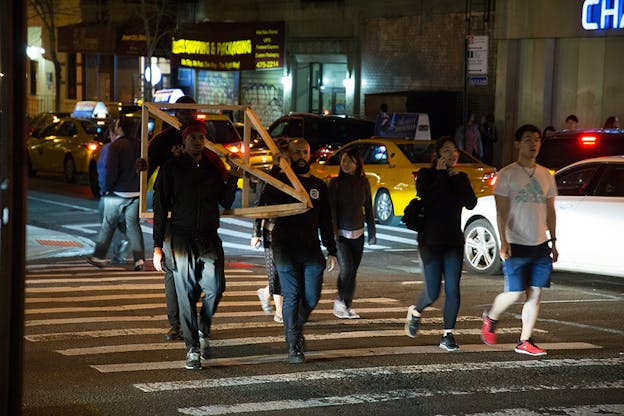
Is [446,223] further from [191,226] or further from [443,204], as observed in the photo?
[191,226]

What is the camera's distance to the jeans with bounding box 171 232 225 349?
859 cm

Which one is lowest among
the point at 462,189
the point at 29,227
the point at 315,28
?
the point at 29,227

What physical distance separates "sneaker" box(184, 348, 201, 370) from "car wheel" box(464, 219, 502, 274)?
6.53m

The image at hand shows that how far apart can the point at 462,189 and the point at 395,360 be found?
5.00 ft

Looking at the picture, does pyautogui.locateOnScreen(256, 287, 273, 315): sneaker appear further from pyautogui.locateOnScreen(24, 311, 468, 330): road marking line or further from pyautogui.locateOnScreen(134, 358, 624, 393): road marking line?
pyautogui.locateOnScreen(134, 358, 624, 393): road marking line

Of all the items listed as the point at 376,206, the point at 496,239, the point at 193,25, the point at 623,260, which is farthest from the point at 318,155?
the point at 193,25

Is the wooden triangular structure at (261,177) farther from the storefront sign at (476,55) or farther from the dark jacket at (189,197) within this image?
the storefront sign at (476,55)

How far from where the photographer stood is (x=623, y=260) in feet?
43.0

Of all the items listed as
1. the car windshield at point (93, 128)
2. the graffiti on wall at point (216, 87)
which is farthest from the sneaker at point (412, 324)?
the graffiti on wall at point (216, 87)

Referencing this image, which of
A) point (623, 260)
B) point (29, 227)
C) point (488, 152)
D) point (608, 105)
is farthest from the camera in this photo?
point (488, 152)

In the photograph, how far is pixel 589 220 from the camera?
1347 cm

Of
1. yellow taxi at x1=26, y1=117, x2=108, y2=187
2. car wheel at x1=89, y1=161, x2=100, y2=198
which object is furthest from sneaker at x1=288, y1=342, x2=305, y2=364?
yellow taxi at x1=26, y1=117, x2=108, y2=187

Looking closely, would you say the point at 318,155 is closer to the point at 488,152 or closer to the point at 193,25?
the point at 488,152

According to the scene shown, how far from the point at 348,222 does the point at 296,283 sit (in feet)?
7.68
